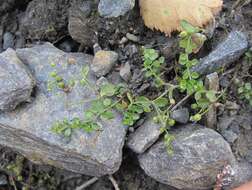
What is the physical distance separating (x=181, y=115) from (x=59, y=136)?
1.69ft

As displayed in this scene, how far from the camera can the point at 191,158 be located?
1927 millimetres

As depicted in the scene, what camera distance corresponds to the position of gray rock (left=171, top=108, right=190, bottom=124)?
78.0 inches

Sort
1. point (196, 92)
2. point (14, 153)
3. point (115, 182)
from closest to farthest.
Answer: point (196, 92)
point (115, 182)
point (14, 153)

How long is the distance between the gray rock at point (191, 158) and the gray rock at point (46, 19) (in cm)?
74

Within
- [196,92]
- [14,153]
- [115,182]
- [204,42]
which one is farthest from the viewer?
[14,153]

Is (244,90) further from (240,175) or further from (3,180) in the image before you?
(3,180)

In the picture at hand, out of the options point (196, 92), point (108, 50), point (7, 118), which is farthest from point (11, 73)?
point (196, 92)

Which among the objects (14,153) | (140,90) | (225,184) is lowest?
(14,153)

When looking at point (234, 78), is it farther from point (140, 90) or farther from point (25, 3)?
point (25, 3)

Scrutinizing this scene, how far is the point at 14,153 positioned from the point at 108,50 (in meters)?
0.71

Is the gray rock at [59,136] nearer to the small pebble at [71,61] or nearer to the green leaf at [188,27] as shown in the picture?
the small pebble at [71,61]

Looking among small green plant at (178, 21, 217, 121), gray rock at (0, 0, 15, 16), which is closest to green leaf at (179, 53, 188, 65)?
small green plant at (178, 21, 217, 121)

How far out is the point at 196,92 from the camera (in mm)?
1910

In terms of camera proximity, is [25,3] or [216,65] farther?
[25,3]
